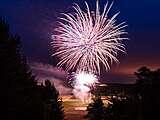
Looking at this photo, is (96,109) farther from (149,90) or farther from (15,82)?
(15,82)

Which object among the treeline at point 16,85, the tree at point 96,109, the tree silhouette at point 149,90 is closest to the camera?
the treeline at point 16,85

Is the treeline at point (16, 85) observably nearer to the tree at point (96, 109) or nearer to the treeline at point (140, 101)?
the treeline at point (140, 101)

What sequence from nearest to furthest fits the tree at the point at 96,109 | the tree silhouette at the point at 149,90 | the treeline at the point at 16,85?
the treeline at the point at 16,85 → the tree silhouette at the point at 149,90 → the tree at the point at 96,109

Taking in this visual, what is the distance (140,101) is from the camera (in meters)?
58.7

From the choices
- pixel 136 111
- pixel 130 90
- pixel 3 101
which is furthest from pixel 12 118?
pixel 130 90

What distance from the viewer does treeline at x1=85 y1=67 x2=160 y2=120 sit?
56.0 m

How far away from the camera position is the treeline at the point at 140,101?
56.0 metres

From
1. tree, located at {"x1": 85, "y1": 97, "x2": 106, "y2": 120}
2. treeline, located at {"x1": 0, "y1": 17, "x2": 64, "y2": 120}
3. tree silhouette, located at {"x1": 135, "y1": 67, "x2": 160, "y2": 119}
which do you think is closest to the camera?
treeline, located at {"x1": 0, "y1": 17, "x2": 64, "y2": 120}

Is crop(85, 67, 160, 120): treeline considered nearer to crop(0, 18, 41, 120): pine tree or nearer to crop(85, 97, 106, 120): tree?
crop(0, 18, 41, 120): pine tree

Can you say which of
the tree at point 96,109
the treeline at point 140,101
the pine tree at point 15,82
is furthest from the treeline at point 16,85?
the tree at point 96,109

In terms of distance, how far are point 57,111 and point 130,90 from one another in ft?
107

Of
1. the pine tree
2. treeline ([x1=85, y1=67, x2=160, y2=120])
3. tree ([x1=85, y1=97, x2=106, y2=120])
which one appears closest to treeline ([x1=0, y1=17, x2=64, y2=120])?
the pine tree

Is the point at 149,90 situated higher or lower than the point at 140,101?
higher

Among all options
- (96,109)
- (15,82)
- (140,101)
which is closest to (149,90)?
(140,101)
